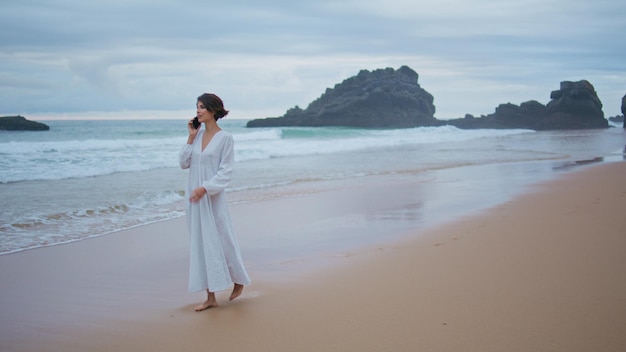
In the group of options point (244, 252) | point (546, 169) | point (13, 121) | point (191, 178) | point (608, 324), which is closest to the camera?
point (608, 324)

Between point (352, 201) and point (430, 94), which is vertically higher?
point (430, 94)

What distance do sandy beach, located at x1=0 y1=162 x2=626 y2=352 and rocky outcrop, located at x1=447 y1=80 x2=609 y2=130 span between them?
7078 cm

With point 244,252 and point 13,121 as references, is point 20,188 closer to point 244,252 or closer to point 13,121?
point 244,252

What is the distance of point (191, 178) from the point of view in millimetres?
4566

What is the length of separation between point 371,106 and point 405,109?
228 inches

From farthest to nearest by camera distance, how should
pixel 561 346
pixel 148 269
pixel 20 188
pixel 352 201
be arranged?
pixel 20 188, pixel 352 201, pixel 148 269, pixel 561 346

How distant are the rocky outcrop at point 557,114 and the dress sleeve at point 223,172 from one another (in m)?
72.8

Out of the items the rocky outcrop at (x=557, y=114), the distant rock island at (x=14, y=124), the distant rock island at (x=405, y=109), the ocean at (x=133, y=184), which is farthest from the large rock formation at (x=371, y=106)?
the ocean at (x=133, y=184)

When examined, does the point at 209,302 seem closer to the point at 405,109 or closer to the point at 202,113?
the point at 202,113

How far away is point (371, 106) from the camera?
86.1 m

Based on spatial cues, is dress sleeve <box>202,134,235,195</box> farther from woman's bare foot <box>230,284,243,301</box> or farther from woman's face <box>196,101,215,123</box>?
woman's bare foot <box>230,284,243,301</box>

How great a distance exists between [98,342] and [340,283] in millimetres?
2047

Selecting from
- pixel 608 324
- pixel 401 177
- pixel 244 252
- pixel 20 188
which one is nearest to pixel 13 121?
pixel 20 188

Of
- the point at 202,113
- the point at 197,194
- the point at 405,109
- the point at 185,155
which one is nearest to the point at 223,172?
the point at 197,194
